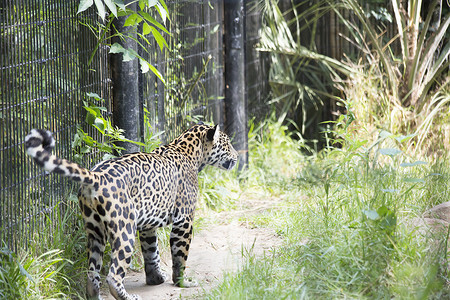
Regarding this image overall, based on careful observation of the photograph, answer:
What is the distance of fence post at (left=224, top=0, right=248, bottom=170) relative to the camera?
23.9 ft

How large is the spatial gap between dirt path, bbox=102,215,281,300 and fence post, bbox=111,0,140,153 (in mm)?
1039

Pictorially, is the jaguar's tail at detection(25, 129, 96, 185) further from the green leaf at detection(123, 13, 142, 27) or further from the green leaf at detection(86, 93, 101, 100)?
the green leaf at detection(123, 13, 142, 27)

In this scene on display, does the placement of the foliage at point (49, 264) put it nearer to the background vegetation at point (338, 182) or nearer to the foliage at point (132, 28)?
the background vegetation at point (338, 182)

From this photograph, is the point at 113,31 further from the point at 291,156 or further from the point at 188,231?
the point at 291,156

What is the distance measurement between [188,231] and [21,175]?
128cm

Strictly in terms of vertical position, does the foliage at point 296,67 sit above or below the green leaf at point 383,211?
above

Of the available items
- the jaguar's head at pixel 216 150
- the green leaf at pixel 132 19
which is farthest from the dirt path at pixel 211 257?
the green leaf at pixel 132 19

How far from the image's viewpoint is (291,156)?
7.89 meters

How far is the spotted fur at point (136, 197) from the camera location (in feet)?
Answer: 13.1

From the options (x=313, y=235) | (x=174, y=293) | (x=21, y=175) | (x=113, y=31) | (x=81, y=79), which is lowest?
(x=174, y=293)

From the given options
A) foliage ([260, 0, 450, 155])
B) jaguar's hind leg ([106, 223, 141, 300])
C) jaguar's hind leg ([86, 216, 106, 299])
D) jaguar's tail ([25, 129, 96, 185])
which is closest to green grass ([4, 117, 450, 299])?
jaguar's hind leg ([86, 216, 106, 299])

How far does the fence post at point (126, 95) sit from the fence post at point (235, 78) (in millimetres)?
2207

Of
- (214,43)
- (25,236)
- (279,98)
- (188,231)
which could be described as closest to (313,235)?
(188,231)

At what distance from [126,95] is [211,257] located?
1.53 m
